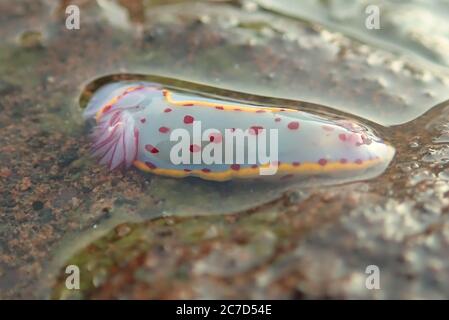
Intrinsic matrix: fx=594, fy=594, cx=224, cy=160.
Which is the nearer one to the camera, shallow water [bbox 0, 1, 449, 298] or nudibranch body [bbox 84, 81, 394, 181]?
shallow water [bbox 0, 1, 449, 298]

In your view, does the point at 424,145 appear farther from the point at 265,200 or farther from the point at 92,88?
the point at 92,88

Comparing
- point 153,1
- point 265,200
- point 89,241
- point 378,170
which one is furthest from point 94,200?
point 153,1

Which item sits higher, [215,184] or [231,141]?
[231,141]

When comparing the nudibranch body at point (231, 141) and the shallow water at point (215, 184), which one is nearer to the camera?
the shallow water at point (215, 184)
